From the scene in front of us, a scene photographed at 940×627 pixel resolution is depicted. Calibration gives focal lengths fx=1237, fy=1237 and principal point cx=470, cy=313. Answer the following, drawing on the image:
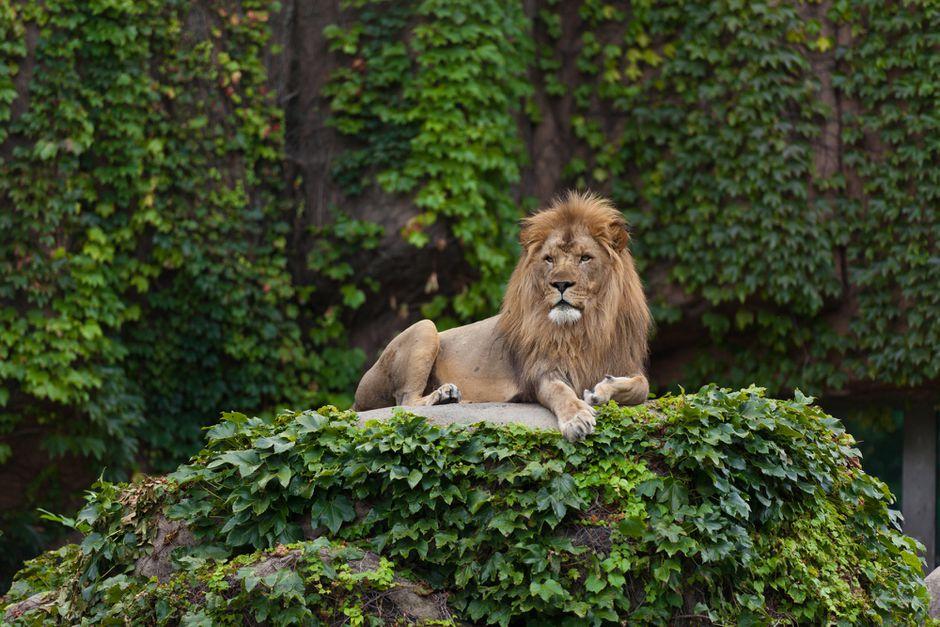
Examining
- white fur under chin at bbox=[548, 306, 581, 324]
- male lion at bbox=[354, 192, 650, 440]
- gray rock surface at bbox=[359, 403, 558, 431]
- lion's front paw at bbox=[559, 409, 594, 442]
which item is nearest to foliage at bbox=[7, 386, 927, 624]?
lion's front paw at bbox=[559, 409, 594, 442]

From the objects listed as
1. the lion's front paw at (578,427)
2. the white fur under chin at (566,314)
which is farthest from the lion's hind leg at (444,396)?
the lion's front paw at (578,427)

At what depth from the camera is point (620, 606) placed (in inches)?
223

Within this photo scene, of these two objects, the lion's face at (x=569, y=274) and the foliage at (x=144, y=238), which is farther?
the foliage at (x=144, y=238)

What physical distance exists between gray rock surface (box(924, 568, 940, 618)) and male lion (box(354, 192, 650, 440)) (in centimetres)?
215

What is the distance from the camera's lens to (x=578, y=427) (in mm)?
6082

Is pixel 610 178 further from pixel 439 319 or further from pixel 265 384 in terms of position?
pixel 265 384

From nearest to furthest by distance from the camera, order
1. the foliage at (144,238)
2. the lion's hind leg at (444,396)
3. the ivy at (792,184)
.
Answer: the lion's hind leg at (444,396) → the foliage at (144,238) → the ivy at (792,184)

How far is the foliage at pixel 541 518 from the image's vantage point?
5734mm

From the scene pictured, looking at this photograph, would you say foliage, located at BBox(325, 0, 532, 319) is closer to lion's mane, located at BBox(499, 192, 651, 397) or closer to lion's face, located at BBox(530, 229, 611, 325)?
lion's mane, located at BBox(499, 192, 651, 397)

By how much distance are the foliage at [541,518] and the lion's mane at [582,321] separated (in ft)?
1.33

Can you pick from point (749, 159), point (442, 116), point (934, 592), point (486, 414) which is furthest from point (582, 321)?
point (749, 159)

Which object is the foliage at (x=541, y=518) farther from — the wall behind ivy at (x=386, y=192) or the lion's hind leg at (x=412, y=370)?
the wall behind ivy at (x=386, y=192)

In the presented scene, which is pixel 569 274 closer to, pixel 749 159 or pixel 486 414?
pixel 486 414

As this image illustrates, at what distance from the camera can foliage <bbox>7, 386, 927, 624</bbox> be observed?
5734mm
